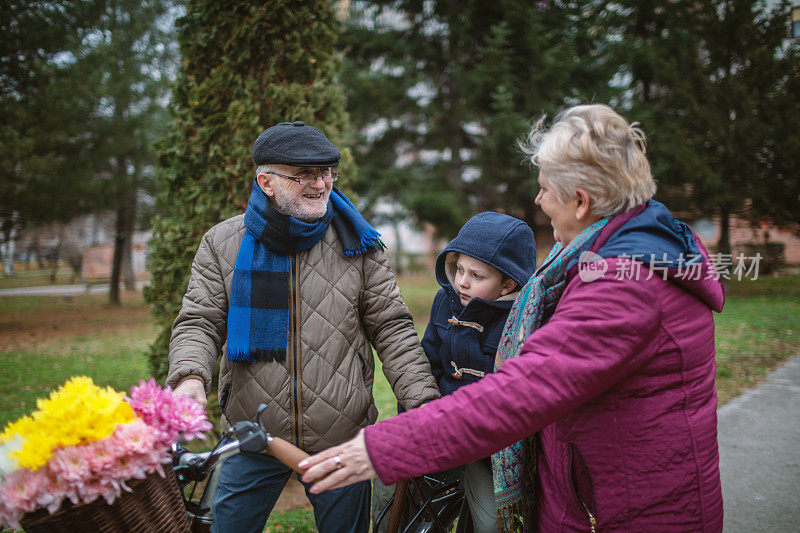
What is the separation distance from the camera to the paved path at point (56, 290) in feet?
52.8

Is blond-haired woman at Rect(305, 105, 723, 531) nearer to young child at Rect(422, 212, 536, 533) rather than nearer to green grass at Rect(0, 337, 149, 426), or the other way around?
young child at Rect(422, 212, 536, 533)

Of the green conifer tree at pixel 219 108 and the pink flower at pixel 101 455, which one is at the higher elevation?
the green conifer tree at pixel 219 108

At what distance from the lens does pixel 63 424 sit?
123 centimetres

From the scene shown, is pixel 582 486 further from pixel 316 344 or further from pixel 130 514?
pixel 130 514

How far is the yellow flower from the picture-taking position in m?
1.18

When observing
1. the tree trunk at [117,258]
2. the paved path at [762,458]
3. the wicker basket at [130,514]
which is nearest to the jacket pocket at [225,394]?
the wicker basket at [130,514]

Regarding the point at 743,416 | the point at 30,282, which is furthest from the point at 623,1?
the point at 30,282

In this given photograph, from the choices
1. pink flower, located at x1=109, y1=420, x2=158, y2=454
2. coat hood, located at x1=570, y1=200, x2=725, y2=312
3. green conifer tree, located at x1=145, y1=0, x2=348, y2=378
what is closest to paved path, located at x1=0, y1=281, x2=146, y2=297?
green conifer tree, located at x1=145, y1=0, x2=348, y2=378

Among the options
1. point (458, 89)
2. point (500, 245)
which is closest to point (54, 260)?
point (458, 89)

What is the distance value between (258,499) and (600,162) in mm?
1909

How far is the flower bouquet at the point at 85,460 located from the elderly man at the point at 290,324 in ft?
2.39

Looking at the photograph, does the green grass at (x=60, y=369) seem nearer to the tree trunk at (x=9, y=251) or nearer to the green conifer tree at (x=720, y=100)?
the tree trunk at (x=9, y=251)

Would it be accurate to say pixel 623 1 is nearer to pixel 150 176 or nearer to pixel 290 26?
pixel 290 26

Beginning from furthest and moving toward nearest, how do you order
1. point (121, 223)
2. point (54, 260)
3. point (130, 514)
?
point (54, 260) → point (121, 223) → point (130, 514)
